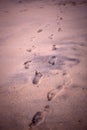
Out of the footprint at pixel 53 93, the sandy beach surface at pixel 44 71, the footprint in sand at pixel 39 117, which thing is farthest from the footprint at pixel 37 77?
the footprint in sand at pixel 39 117

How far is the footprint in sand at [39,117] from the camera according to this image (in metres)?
1.87

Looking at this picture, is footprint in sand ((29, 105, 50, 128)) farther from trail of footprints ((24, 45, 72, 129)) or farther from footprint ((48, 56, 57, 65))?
footprint ((48, 56, 57, 65))

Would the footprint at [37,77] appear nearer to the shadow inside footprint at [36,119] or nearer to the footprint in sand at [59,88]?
the footprint in sand at [59,88]

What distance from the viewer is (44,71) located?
256 centimetres

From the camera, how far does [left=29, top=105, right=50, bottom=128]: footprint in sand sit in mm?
1875

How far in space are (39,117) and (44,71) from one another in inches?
31.1

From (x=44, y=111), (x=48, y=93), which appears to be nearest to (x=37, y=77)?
(x=48, y=93)

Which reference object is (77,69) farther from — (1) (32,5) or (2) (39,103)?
(1) (32,5)

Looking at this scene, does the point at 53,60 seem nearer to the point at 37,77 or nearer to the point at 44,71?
the point at 44,71

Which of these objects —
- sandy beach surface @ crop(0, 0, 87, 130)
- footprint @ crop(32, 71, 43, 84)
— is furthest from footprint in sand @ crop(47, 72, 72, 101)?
footprint @ crop(32, 71, 43, 84)

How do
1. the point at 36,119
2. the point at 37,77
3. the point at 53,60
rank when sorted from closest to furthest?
1. the point at 36,119
2. the point at 37,77
3. the point at 53,60

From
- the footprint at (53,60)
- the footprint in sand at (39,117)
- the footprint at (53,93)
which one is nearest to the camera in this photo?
the footprint in sand at (39,117)

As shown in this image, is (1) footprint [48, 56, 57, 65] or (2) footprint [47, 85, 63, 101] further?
(1) footprint [48, 56, 57, 65]

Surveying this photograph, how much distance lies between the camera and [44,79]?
242 centimetres
